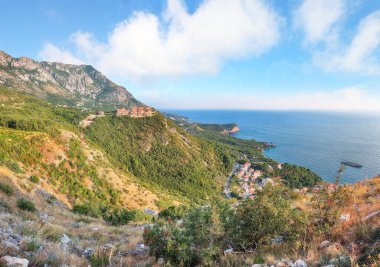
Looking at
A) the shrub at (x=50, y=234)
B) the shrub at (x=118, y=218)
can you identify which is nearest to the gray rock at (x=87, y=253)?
the shrub at (x=50, y=234)

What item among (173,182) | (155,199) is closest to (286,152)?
(173,182)

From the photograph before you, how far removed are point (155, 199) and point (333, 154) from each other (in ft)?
346

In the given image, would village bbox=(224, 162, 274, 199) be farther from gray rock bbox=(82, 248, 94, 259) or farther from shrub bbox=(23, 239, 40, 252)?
shrub bbox=(23, 239, 40, 252)

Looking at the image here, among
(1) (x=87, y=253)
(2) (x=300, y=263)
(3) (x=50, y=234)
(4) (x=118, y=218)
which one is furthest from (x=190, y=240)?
(4) (x=118, y=218)

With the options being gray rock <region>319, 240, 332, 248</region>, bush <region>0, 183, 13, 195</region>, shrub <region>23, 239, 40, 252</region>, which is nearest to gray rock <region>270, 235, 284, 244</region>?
gray rock <region>319, 240, 332, 248</region>

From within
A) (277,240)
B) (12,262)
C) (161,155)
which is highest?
(12,262)

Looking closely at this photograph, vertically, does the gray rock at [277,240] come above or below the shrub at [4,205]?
above

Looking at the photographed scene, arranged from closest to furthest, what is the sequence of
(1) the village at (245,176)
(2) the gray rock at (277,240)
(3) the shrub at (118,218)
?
(2) the gray rock at (277,240) → (3) the shrub at (118,218) → (1) the village at (245,176)

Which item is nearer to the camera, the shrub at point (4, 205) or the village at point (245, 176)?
the shrub at point (4, 205)

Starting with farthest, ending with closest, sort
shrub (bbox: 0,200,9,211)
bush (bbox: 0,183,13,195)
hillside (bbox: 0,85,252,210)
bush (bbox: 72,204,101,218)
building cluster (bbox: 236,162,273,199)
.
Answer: building cluster (bbox: 236,162,273,199) → hillside (bbox: 0,85,252,210) → bush (bbox: 72,204,101,218) → bush (bbox: 0,183,13,195) → shrub (bbox: 0,200,9,211)

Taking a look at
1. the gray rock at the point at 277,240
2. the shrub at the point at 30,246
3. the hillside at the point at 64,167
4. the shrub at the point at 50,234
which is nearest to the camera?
the shrub at the point at 30,246

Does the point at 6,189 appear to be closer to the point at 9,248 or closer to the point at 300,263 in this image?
the point at 9,248

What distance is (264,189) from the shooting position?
6.71 metres

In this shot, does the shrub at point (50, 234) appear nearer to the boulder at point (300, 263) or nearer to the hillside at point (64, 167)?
the boulder at point (300, 263)
